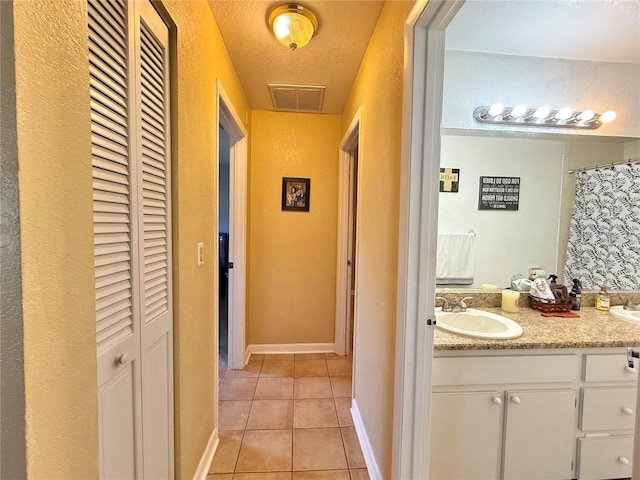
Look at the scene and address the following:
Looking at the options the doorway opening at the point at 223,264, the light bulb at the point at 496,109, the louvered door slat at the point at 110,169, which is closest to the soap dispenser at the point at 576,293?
the light bulb at the point at 496,109

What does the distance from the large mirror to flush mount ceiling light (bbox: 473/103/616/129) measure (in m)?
0.04

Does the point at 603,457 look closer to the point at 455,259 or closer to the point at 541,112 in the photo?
the point at 455,259

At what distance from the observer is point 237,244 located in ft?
8.27

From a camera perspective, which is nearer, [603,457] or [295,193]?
[603,457]

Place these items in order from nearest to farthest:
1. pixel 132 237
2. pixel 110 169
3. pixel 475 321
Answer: pixel 110 169, pixel 132 237, pixel 475 321

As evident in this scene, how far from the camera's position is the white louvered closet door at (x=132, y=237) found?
75 cm

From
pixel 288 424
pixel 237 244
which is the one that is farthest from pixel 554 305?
pixel 237 244

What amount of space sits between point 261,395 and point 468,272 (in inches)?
69.3

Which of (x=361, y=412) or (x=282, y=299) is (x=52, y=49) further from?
(x=282, y=299)

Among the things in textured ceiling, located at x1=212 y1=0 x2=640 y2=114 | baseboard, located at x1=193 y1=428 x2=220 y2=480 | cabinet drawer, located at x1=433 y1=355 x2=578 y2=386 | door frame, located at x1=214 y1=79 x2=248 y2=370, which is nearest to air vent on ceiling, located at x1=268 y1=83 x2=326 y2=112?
textured ceiling, located at x1=212 y1=0 x2=640 y2=114

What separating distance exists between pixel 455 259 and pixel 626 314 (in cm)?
96

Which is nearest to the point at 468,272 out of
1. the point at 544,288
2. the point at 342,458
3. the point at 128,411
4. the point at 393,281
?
the point at 544,288

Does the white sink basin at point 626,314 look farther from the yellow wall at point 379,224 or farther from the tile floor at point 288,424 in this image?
the tile floor at point 288,424

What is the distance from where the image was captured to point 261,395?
2.21 m
